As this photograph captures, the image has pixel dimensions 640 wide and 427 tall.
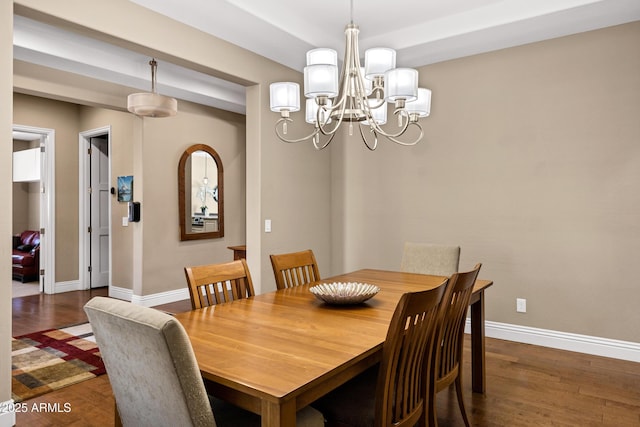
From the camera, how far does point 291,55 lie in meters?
3.99

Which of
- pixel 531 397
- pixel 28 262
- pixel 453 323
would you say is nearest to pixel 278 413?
pixel 453 323

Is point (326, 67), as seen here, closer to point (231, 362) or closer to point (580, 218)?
point (231, 362)

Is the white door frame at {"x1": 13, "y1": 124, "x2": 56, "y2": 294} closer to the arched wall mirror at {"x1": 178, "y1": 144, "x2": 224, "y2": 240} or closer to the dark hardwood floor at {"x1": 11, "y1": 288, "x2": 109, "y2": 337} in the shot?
the dark hardwood floor at {"x1": 11, "y1": 288, "x2": 109, "y2": 337}

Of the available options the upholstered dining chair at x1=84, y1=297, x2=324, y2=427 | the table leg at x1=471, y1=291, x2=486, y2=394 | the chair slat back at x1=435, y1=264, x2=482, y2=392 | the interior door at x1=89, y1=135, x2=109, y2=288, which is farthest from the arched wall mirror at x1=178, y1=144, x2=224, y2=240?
the upholstered dining chair at x1=84, y1=297, x2=324, y2=427

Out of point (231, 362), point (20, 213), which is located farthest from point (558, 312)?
point (20, 213)

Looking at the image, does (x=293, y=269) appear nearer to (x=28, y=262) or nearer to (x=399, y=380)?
(x=399, y=380)

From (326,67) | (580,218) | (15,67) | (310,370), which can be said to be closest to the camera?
(310,370)

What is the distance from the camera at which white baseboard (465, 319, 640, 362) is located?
332 centimetres

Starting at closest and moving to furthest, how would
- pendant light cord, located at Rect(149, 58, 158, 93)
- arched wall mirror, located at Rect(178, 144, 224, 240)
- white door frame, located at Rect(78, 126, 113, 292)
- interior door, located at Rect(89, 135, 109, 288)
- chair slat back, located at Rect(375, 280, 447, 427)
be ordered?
chair slat back, located at Rect(375, 280, 447, 427) → pendant light cord, located at Rect(149, 58, 158, 93) → arched wall mirror, located at Rect(178, 144, 224, 240) → white door frame, located at Rect(78, 126, 113, 292) → interior door, located at Rect(89, 135, 109, 288)

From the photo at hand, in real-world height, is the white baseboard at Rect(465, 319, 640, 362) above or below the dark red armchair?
below

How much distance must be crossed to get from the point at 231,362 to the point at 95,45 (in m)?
3.62

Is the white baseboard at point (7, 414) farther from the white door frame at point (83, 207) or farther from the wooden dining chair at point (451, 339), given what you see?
the white door frame at point (83, 207)

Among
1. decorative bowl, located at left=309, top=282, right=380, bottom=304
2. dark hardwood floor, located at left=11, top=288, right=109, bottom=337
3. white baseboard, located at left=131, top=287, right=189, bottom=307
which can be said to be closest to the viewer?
decorative bowl, located at left=309, top=282, right=380, bottom=304

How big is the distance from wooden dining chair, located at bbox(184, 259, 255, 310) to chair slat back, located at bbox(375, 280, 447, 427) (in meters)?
0.94
